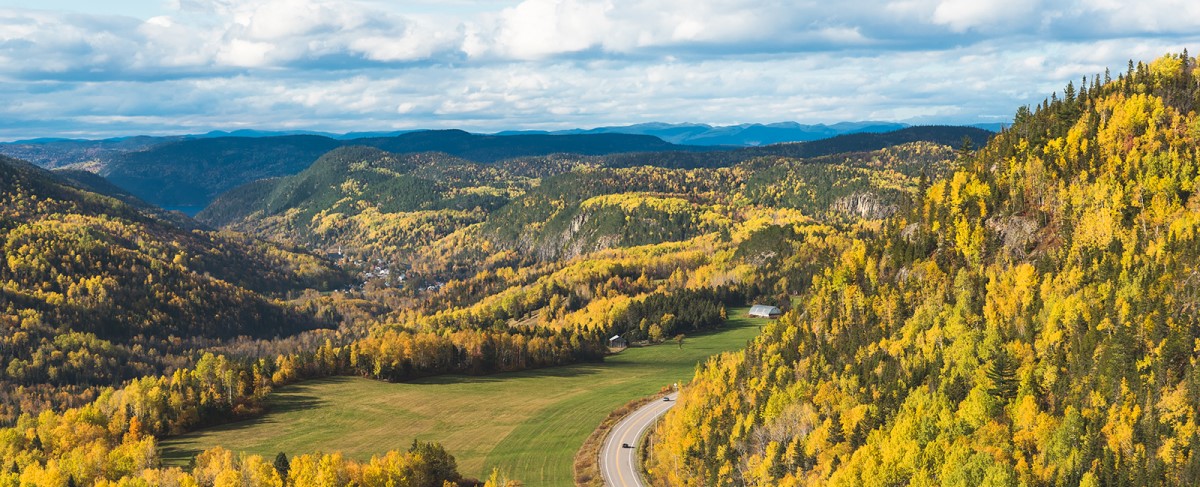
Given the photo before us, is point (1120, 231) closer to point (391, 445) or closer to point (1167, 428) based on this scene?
A: point (1167, 428)

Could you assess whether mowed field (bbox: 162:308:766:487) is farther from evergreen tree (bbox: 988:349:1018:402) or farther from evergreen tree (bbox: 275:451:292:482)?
evergreen tree (bbox: 988:349:1018:402)

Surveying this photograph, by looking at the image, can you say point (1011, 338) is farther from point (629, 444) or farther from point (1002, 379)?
point (629, 444)

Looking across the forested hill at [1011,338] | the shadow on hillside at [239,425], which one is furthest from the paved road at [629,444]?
the shadow on hillside at [239,425]

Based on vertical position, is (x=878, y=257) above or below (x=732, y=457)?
above

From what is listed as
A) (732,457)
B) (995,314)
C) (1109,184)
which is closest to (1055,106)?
(1109,184)

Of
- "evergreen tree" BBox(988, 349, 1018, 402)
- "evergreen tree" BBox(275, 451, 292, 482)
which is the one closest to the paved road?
"evergreen tree" BBox(275, 451, 292, 482)

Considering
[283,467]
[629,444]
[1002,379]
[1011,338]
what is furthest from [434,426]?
[1011,338]
